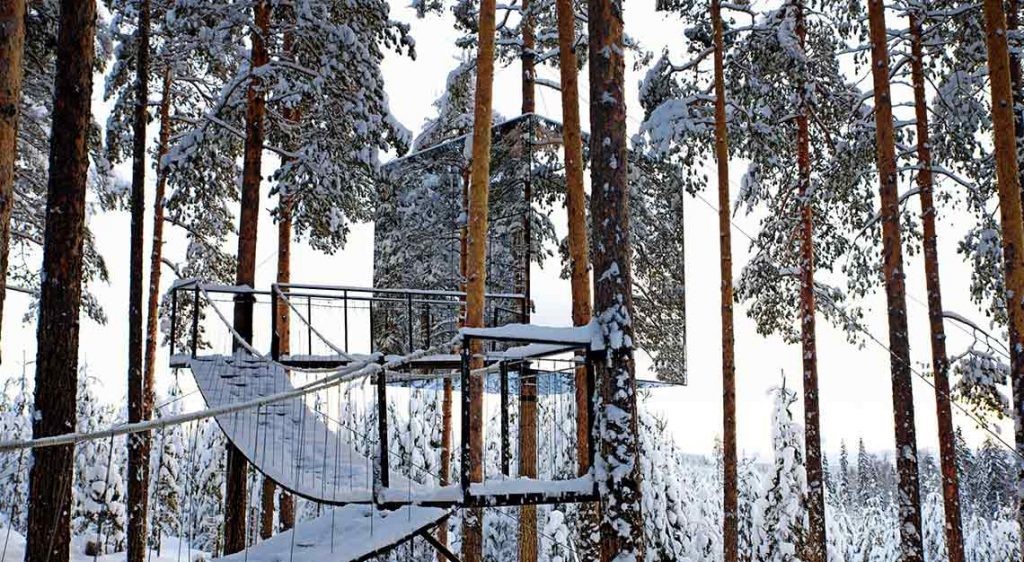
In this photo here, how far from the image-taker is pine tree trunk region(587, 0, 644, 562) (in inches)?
188

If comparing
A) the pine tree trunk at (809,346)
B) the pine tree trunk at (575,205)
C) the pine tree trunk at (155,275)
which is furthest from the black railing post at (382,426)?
the pine tree trunk at (155,275)

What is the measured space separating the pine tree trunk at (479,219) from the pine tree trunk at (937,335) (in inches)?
216

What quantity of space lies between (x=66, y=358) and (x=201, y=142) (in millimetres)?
5072

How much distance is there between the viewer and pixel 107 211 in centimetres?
1329

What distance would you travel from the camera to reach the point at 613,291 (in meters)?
4.98

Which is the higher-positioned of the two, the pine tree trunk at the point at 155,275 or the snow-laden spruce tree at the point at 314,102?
the snow-laden spruce tree at the point at 314,102

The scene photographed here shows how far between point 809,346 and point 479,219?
5346mm

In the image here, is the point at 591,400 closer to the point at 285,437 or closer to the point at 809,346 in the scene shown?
the point at 285,437

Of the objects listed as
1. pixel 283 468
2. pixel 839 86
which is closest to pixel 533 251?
pixel 839 86

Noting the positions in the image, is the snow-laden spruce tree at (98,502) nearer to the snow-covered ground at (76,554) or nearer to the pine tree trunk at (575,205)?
the snow-covered ground at (76,554)

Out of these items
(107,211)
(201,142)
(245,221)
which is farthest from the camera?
(107,211)

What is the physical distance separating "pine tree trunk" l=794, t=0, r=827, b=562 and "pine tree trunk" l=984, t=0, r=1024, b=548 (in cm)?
356

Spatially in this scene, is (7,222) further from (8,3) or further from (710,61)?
(710,61)

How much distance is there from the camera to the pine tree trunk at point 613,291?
4.77 metres
